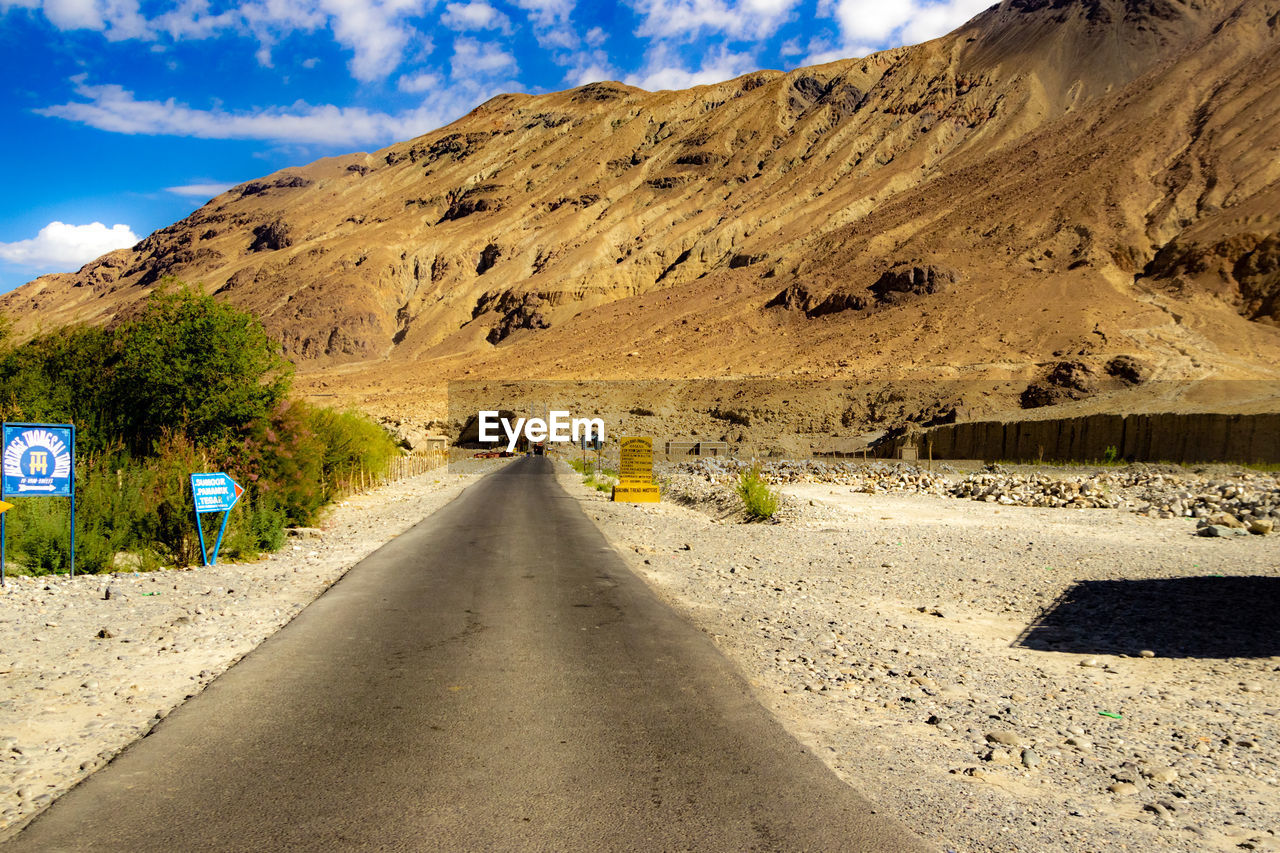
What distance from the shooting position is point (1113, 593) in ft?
34.8

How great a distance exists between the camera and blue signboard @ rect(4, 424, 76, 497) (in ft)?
32.8

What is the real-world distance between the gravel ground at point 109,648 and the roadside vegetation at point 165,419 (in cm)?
131

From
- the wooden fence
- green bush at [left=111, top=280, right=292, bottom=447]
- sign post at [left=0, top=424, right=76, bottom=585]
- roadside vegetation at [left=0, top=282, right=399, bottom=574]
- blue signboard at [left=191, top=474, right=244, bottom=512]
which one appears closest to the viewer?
sign post at [left=0, top=424, right=76, bottom=585]

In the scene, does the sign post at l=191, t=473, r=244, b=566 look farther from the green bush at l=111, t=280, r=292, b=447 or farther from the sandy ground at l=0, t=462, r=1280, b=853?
the green bush at l=111, t=280, r=292, b=447

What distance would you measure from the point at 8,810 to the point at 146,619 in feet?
15.0

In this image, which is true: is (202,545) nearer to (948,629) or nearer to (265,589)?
(265,589)

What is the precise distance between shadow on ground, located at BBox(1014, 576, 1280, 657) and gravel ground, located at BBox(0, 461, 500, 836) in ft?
24.8

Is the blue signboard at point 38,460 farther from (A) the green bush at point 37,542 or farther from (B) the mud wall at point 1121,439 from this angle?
(B) the mud wall at point 1121,439

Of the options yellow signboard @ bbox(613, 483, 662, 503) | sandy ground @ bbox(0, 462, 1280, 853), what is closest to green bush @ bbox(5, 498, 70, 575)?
sandy ground @ bbox(0, 462, 1280, 853)

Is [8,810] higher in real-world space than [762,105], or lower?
lower

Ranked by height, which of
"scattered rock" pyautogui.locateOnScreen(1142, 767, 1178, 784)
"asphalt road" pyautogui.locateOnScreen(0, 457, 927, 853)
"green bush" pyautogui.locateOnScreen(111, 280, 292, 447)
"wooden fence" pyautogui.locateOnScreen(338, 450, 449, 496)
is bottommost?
"wooden fence" pyautogui.locateOnScreen(338, 450, 449, 496)

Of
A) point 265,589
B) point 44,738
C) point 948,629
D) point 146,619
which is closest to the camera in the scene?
point 44,738

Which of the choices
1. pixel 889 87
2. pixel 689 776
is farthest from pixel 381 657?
pixel 889 87

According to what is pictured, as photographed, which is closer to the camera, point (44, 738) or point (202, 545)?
point (44, 738)
